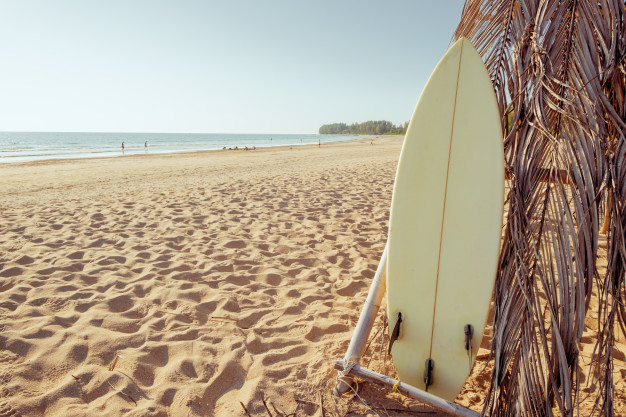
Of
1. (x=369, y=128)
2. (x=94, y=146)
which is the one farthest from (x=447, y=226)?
(x=369, y=128)

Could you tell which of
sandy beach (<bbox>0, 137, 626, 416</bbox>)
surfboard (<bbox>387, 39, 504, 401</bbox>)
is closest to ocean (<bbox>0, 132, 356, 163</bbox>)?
sandy beach (<bbox>0, 137, 626, 416</bbox>)

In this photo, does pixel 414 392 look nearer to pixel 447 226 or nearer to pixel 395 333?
pixel 395 333

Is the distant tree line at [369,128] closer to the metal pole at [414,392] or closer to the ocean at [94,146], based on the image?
the ocean at [94,146]

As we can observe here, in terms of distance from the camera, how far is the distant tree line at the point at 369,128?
259 ft

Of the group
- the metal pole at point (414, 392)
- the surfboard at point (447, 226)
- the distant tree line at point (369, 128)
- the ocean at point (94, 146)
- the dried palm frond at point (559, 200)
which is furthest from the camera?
the distant tree line at point (369, 128)

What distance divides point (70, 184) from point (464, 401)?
9.26 meters

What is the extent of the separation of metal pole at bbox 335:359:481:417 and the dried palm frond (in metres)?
0.12

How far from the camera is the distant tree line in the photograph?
78931 mm

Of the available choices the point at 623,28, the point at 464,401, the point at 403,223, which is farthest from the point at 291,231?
the point at 623,28

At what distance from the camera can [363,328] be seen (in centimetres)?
193

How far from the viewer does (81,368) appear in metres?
1.91

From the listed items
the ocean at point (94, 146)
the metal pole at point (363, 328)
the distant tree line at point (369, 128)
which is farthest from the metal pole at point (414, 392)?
the distant tree line at point (369, 128)

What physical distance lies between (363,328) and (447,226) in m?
0.72

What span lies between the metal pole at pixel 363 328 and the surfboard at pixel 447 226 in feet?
0.40
